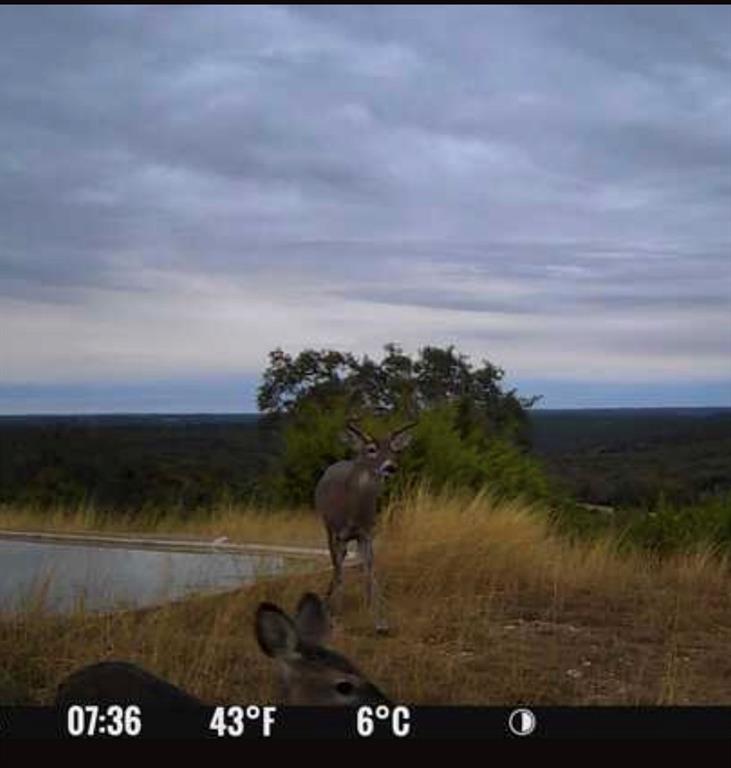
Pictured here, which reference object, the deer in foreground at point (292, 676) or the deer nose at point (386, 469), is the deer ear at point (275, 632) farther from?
the deer nose at point (386, 469)

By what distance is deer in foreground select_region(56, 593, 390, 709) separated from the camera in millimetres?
3533

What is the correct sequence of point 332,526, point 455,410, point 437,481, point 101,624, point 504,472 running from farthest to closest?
1. point 455,410
2. point 504,472
3. point 437,481
4. point 332,526
5. point 101,624

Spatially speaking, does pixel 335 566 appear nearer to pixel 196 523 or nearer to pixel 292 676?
pixel 292 676

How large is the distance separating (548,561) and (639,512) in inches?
194

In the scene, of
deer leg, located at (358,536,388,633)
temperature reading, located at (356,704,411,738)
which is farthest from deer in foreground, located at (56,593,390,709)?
deer leg, located at (358,536,388,633)

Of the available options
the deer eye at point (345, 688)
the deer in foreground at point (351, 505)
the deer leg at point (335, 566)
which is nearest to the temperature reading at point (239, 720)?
the deer eye at point (345, 688)

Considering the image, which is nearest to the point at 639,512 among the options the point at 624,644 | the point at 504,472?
the point at 504,472

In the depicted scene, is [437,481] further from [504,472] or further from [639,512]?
[639,512]

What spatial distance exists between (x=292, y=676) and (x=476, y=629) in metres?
4.24

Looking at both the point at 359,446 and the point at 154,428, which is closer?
the point at 359,446

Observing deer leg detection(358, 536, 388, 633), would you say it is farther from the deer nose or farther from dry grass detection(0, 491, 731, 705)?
the deer nose

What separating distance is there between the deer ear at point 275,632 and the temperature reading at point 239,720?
76 centimetres

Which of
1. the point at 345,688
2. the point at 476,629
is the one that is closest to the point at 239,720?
the point at 345,688

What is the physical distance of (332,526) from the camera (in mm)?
8461
